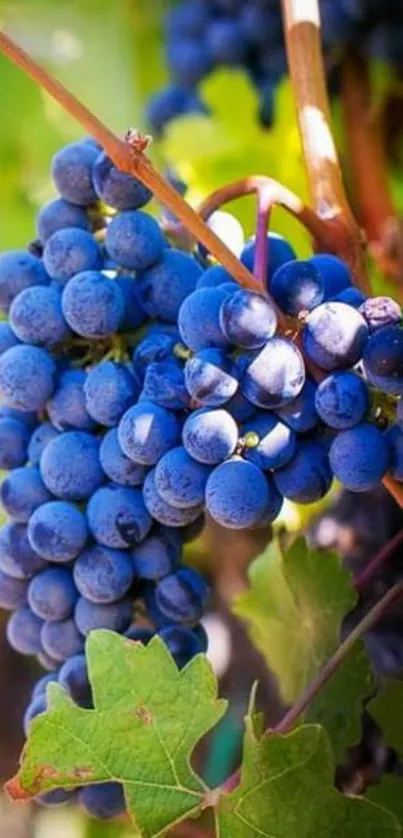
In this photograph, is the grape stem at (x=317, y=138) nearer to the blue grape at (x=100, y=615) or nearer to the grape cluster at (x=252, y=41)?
the blue grape at (x=100, y=615)

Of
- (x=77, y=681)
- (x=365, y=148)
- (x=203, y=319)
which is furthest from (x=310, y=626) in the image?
(x=365, y=148)

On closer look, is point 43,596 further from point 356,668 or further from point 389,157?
point 389,157

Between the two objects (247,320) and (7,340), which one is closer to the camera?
(247,320)

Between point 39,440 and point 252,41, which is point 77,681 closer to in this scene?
point 39,440

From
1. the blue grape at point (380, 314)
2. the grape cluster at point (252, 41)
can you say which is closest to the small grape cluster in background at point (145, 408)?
the blue grape at point (380, 314)

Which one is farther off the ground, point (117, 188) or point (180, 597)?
point (117, 188)

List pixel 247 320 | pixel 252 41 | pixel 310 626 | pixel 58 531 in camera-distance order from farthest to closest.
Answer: pixel 252 41, pixel 310 626, pixel 58 531, pixel 247 320
